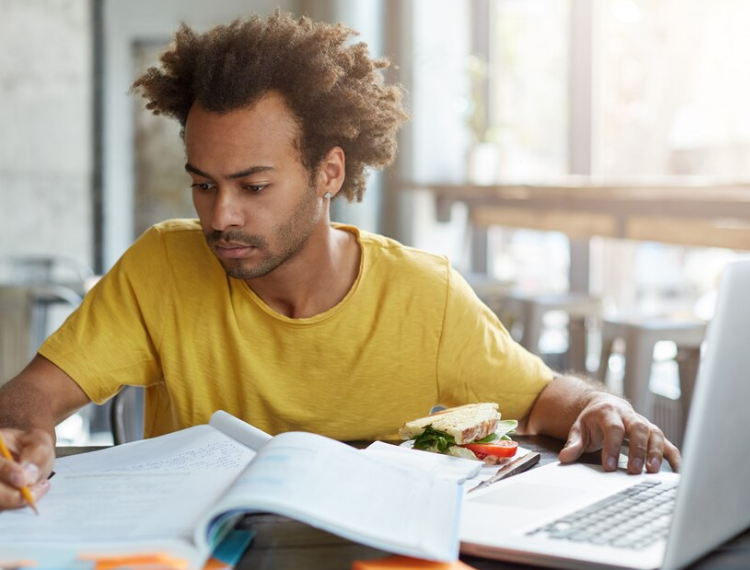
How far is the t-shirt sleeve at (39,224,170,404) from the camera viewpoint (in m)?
1.51

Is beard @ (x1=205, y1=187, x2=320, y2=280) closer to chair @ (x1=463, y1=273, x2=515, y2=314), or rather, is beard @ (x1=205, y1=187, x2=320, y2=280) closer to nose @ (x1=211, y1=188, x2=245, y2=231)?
nose @ (x1=211, y1=188, x2=245, y2=231)

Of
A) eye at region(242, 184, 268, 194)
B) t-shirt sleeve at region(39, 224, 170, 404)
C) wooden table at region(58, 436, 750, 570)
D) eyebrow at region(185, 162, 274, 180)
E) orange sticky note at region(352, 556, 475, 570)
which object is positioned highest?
eyebrow at region(185, 162, 274, 180)

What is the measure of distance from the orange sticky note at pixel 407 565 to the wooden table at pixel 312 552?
1.4 inches

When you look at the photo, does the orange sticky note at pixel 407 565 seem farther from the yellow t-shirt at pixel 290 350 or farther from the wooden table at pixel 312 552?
the yellow t-shirt at pixel 290 350

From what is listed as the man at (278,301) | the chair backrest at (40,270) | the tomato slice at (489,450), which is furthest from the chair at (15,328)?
the tomato slice at (489,450)

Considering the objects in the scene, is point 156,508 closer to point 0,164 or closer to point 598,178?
point 598,178

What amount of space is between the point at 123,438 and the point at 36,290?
1834 mm

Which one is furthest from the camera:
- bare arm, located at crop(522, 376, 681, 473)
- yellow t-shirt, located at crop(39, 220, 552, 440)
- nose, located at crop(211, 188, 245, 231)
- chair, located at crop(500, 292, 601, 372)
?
chair, located at crop(500, 292, 601, 372)

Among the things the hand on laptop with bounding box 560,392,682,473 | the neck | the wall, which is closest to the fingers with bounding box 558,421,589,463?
the hand on laptop with bounding box 560,392,682,473

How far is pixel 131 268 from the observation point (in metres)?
1.61

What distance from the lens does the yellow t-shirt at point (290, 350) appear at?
1562 millimetres

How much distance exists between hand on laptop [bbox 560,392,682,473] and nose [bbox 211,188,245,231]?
58cm

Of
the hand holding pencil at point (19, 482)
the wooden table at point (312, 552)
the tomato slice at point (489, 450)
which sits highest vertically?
the hand holding pencil at point (19, 482)

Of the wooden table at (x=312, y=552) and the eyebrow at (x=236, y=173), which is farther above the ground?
the eyebrow at (x=236, y=173)
